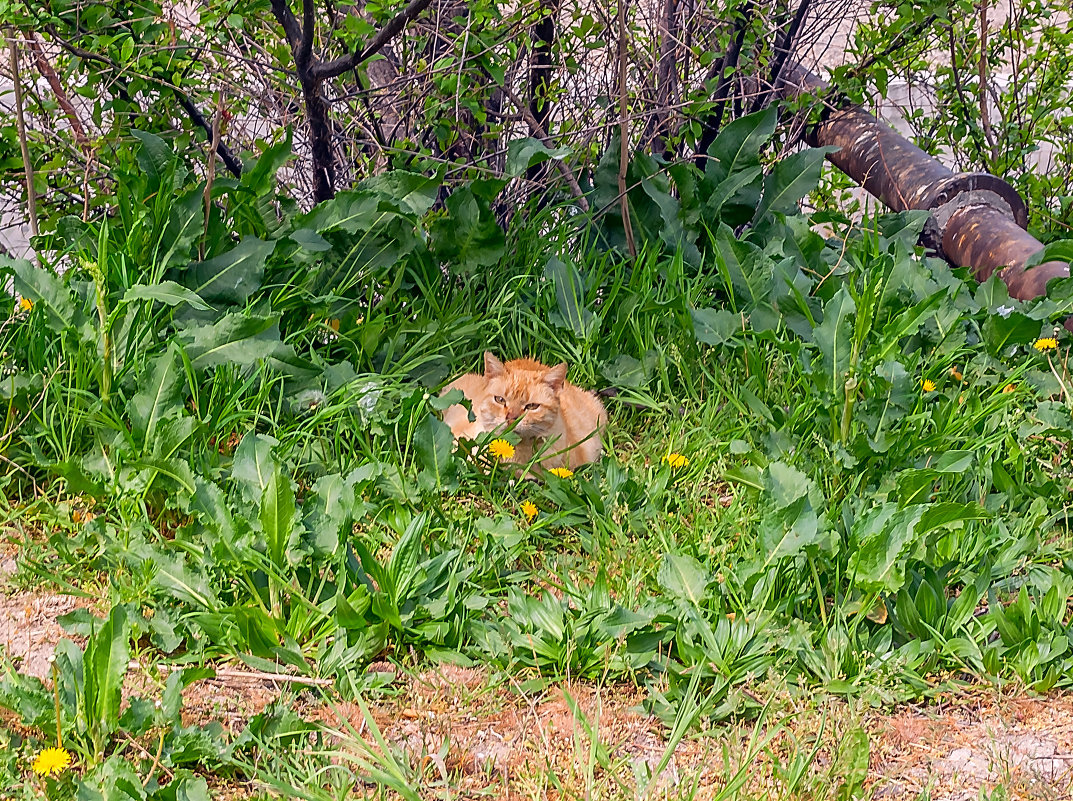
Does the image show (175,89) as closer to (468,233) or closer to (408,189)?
(408,189)

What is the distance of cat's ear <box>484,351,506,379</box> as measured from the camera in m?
3.71

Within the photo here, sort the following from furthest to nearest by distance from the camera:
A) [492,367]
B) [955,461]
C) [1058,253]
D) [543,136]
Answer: [543,136], [1058,253], [492,367], [955,461]

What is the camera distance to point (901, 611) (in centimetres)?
283

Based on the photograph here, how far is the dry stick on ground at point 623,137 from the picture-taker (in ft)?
13.3

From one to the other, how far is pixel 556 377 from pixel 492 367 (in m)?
0.24

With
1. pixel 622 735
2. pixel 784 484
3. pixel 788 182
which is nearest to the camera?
pixel 622 735

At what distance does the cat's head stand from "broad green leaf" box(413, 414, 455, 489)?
28 cm

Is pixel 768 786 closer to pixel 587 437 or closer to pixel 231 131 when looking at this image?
pixel 587 437

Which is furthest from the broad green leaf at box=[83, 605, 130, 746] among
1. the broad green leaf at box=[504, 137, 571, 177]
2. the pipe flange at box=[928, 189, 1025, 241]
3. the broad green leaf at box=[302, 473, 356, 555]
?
the pipe flange at box=[928, 189, 1025, 241]

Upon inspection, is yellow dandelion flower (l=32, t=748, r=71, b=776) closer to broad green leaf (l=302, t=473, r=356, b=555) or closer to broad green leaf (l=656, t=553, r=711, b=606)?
broad green leaf (l=302, t=473, r=356, b=555)

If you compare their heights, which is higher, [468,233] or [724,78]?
[724,78]

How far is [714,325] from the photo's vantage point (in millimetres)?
4055

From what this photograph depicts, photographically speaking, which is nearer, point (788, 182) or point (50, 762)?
point (50, 762)

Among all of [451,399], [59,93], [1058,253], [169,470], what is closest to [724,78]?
[1058,253]
